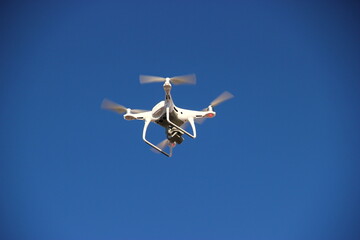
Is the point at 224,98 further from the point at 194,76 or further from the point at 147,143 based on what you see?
the point at 147,143

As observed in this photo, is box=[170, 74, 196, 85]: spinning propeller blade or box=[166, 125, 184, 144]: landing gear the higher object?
box=[170, 74, 196, 85]: spinning propeller blade

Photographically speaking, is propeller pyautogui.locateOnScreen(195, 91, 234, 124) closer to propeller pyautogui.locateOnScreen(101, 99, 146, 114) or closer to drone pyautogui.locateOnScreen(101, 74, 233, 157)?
drone pyautogui.locateOnScreen(101, 74, 233, 157)

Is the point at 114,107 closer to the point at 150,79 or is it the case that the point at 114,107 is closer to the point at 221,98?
the point at 150,79

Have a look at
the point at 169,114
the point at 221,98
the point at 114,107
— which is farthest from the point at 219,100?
the point at 114,107

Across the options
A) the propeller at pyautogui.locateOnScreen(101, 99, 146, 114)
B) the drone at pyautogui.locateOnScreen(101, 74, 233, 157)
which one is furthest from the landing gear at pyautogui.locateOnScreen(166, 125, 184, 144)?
the propeller at pyautogui.locateOnScreen(101, 99, 146, 114)

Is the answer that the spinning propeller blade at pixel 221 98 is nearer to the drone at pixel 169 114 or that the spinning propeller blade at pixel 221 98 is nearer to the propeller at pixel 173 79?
the drone at pixel 169 114

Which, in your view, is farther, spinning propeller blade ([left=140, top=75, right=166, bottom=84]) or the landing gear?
the landing gear

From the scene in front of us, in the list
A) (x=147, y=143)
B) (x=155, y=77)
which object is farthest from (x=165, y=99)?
(x=147, y=143)

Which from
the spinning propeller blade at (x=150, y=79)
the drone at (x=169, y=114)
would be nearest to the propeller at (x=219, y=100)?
the drone at (x=169, y=114)
